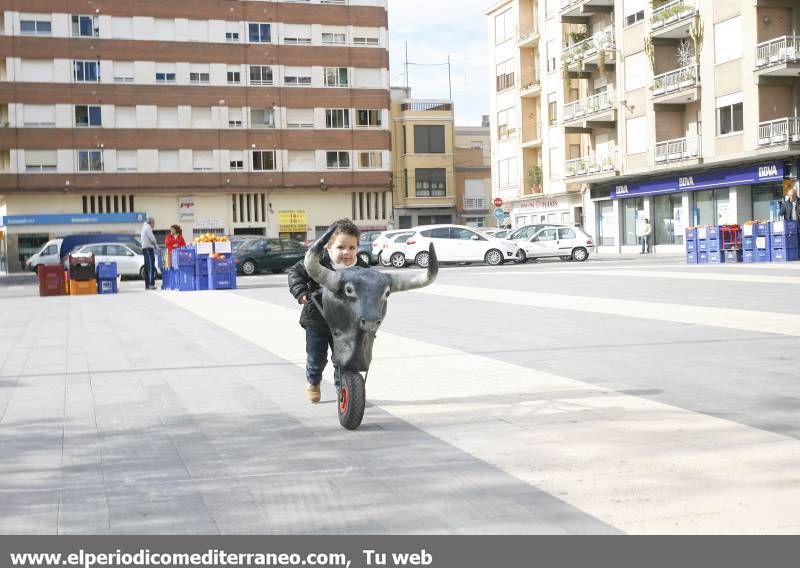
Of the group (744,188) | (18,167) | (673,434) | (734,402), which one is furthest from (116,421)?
(18,167)

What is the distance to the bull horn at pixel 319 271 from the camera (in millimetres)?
6160

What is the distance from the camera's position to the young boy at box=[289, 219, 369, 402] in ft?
21.1

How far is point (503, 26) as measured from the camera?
2557 inches

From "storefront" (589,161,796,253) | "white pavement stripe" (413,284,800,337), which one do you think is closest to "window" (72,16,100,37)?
"storefront" (589,161,796,253)

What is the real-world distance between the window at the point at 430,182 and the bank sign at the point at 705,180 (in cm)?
2201

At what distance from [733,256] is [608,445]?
2741cm

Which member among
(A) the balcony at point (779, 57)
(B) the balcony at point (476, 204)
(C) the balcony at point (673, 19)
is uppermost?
(C) the balcony at point (673, 19)

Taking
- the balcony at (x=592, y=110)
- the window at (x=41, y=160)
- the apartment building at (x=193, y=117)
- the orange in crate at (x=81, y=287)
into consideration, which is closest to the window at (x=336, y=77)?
the apartment building at (x=193, y=117)

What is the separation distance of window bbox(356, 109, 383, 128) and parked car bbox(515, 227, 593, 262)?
27.4 meters

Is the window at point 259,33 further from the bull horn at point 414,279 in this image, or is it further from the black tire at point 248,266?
the bull horn at point 414,279

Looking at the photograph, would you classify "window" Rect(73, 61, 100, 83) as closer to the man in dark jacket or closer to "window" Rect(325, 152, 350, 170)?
"window" Rect(325, 152, 350, 170)

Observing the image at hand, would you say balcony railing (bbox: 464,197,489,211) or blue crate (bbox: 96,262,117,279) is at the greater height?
balcony railing (bbox: 464,197,489,211)

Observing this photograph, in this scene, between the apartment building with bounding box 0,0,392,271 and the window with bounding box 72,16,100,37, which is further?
the window with bounding box 72,16,100,37
